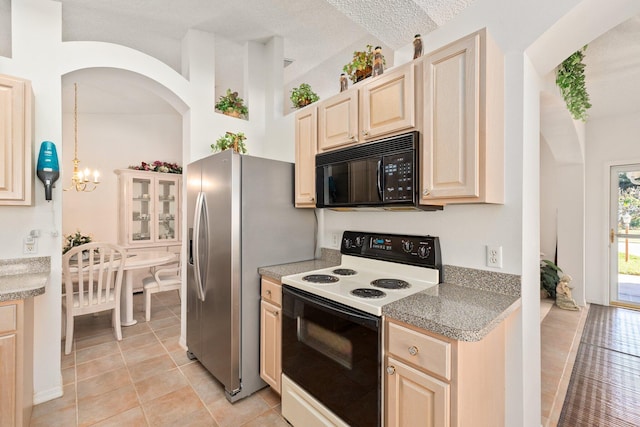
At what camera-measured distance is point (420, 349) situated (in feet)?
3.93

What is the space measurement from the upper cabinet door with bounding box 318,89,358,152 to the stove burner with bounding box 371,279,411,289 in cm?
91

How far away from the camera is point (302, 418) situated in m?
1.74

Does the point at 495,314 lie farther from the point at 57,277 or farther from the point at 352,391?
the point at 57,277

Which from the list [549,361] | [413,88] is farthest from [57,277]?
[549,361]

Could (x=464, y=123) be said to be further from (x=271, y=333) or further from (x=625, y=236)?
(x=625, y=236)

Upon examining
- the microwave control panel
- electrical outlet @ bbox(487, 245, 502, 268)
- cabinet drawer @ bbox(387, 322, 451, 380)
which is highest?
the microwave control panel

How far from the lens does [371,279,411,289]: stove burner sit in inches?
66.6

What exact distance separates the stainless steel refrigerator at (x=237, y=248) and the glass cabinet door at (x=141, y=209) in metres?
2.90

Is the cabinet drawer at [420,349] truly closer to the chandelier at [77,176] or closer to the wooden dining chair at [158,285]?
the wooden dining chair at [158,285]

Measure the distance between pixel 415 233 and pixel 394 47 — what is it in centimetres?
130

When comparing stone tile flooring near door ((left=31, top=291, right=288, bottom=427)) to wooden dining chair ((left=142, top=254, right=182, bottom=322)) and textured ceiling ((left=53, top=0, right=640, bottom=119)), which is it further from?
textured ceiling ((left=53, top=0, right=640, bottom=119))

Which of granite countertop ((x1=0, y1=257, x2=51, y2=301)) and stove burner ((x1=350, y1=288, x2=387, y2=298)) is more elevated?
granite countertop ((x1=0, y1=257, x2=51, y2=301))

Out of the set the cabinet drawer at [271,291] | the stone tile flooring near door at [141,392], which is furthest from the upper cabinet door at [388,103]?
the stone tile flooring near door at [141,392]

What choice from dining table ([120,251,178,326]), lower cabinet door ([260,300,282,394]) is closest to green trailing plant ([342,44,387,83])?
lower cabinet door ([260,300,282,394])
